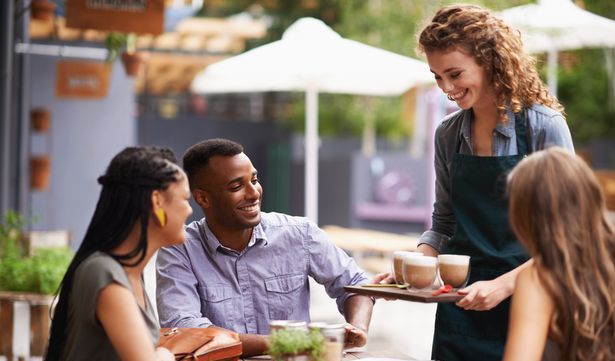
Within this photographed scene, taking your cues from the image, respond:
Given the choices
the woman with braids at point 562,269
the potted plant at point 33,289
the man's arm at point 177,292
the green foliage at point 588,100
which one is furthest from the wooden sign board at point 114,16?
the green foliage at point 588,100

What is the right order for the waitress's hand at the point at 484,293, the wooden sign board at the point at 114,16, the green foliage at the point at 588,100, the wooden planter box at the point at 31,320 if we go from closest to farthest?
the waitress's hand at the point at 484,293
the wooden planter box at the point at 31,320
the wooden sign board at the point at 114,16
the green foliage at the point at 588,100

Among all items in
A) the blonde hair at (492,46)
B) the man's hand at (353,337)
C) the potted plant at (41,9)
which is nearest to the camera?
the blonde hair at (492,46)

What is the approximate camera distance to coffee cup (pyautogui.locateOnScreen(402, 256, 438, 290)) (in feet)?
9.05

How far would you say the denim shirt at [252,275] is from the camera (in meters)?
3.42

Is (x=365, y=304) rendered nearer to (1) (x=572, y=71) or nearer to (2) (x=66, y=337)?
(2) (x=66, y=337)

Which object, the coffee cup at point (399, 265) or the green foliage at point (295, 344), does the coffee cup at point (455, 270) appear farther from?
the green foliage at point (295, 344)

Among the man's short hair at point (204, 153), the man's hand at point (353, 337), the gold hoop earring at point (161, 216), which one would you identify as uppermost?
the man's short hair at point (204, 153)

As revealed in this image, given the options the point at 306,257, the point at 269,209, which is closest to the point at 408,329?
the point at 306,257

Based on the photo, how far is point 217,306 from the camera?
3.44 meters

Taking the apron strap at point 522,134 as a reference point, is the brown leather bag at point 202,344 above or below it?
below

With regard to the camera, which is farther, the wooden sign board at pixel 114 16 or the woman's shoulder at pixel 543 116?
the wooden sign board at pixel 114 16

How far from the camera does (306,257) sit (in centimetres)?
361

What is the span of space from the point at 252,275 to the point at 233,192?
0.29m

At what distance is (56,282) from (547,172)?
11.8 ft
